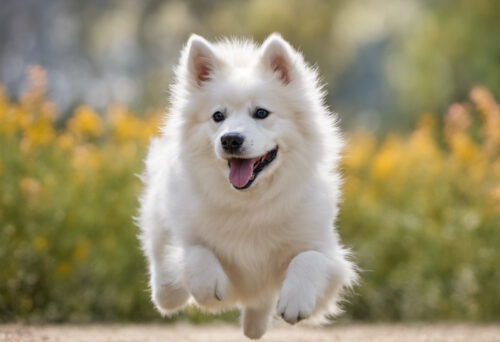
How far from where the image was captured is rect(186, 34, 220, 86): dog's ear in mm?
4547

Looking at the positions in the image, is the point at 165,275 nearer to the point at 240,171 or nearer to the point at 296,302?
the point at 240,171

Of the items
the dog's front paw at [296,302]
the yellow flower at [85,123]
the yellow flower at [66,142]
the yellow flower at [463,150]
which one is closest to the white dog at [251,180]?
the dog's front paw at [296,302]

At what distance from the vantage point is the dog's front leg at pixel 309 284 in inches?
151

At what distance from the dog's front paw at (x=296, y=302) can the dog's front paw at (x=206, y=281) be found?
389 millimetres

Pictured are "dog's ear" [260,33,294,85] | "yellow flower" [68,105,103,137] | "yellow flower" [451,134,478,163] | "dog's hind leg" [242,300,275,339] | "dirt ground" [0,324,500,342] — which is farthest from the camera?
"yellow flower" [451,134,478,163]

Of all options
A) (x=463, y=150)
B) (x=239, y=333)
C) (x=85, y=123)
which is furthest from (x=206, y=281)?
(x=463, y=150)

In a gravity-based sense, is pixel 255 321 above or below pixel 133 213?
above

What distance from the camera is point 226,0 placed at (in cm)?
2291

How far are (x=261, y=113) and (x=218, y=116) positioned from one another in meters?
0.27

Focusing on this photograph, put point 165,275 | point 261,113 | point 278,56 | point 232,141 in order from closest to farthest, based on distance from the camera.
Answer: point 232,141, point 261,113, point 278,56, point 165,275

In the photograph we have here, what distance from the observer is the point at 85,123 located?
316 inches

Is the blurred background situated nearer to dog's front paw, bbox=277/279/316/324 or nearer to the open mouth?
the open mouth

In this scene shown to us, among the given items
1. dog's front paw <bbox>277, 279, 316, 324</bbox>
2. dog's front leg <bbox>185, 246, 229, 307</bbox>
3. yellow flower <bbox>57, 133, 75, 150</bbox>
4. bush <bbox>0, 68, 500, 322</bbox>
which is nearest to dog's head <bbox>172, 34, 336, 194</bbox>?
dog's front leg <bbox>185, 246, 229, 307</bbox>

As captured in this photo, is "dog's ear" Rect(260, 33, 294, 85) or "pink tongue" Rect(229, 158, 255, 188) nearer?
"pink tongue" Rect(229, 158, 255, 188)
